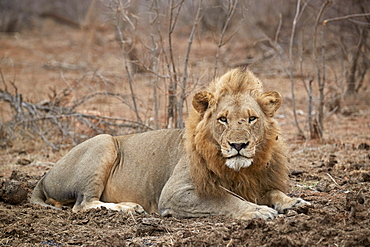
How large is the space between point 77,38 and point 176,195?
17736 mm

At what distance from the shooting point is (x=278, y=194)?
3979 millimetres

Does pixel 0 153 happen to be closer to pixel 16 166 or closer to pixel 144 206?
pixel 16 166

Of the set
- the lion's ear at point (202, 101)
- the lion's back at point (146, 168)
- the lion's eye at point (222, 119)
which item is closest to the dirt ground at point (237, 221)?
the lion's back at point (146, 168)

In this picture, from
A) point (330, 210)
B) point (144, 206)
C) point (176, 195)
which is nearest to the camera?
point (330, 210)

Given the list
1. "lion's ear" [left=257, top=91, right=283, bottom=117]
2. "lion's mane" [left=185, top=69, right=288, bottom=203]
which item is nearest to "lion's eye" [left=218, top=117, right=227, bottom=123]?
"lion's mane" [left=185, top=69, right=288, bottom=203]

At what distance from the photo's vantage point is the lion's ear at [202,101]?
13.1 ft

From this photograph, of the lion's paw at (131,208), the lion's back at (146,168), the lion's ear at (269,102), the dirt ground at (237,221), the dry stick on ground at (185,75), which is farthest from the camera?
the dry stick on ground at (185,75)

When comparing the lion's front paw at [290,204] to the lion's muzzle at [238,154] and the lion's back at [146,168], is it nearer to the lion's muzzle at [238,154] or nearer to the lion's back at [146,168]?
the lion's muzzle at [238,154]

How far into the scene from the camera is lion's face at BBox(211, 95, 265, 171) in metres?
3.61

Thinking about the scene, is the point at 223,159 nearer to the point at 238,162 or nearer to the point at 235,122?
the point at 238,162

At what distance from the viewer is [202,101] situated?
4027 mm

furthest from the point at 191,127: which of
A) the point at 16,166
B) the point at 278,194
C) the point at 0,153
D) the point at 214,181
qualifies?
the point at 0,153

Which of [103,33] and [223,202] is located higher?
[103,33]

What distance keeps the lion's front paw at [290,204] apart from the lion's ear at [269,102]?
0.70 m
